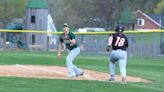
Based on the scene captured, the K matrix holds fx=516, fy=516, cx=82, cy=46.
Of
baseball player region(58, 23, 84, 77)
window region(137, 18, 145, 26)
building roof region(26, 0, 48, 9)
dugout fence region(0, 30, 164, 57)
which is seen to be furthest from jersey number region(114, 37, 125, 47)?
window region(137, 18, 145, 26)

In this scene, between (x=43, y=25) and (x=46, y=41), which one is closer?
(x=46, y=41)

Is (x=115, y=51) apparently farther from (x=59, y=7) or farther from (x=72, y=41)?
(x=59, y=7)

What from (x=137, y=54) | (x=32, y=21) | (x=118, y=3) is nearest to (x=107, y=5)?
(x=118, y=3)

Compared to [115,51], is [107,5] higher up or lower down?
higher up

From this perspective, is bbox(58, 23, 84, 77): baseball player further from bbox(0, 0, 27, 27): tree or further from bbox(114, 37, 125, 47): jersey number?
bbox(0, 0, 27, 27): tree

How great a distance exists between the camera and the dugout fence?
3739 cm

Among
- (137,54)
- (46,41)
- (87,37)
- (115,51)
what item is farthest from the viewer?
(46,41)

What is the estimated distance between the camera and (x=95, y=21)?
88000mm

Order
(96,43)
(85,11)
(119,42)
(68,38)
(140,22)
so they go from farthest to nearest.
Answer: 1. (140,22)
2. (85,11)
3. (96,43)
4. (68,38)
5. (119,42)

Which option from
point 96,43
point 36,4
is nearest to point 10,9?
point 36,4

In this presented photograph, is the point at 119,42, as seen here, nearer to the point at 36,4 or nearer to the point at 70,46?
the point at 70,46

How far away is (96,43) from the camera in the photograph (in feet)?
140

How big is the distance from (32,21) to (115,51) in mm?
44690

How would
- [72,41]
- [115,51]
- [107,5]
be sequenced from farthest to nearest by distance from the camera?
1. [107,5]
2. [72,41]
3. [115,51]
